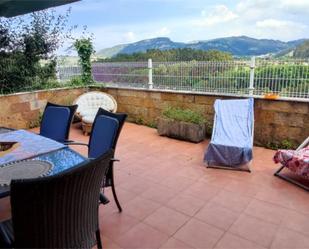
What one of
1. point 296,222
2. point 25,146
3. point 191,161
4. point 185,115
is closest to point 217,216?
point 296,222

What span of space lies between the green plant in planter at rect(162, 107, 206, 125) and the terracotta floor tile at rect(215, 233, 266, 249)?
2690 mm

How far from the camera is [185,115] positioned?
16.0 ft

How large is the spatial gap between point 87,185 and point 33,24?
18.7 feet

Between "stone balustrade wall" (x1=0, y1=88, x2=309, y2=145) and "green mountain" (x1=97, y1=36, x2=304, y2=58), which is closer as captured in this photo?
"stone balustrade wall" (x1=0, y1=88, x2=309, y2=145)

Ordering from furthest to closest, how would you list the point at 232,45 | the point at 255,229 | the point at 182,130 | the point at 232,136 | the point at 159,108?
the point at 232,45 → the point at 159,108 → the point at 182,130 → the point at 232,136 → the point at 255,229

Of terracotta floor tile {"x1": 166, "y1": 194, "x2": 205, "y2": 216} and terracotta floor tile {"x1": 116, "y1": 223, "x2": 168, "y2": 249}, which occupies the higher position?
terracotta floor tile {"x1": 116, "y1": 223, "x2": 168, "y2": 249}

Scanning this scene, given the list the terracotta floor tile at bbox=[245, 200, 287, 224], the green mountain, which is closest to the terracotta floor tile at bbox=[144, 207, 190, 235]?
the terracotta floor tile at bbox=[245, 200, 287, 224]

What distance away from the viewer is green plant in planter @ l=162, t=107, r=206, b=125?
4754 millimetres

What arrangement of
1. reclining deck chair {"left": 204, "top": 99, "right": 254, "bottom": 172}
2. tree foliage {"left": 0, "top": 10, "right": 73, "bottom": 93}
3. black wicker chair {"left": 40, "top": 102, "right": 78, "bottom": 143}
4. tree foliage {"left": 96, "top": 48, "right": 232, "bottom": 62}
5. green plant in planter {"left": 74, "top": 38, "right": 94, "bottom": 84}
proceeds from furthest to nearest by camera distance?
green plant in planter {"left": 74, "top": 38, "right": 94, "bottom": 84} < tree foliage {"left": 0, "top": 10, "right": 73, "bottom": 93} < tree foliage {"left": 96, "top": 48, "right": 232, "bottom": 62} < reclining deck chair {"left": 204, "top": 99, "right": 254, "bottom": 172} < black wicker chair {"left": 40, "top": 102, "right": 78, "bottom": 143}

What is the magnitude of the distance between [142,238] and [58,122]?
1591 mm

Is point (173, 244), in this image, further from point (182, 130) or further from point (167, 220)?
point (182, 130)

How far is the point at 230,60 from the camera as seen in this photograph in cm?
457

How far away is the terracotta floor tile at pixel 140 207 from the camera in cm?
252

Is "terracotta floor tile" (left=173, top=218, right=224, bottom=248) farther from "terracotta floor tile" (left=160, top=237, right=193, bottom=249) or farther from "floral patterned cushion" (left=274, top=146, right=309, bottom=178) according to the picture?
"floral patterned cushion" (left=274, top=146, right=309, bottom=178)
